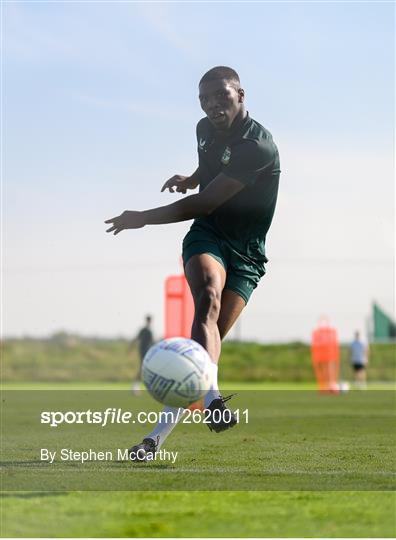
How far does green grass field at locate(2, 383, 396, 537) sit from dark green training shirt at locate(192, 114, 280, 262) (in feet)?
6.22

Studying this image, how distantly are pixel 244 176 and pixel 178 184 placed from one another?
1213 mm

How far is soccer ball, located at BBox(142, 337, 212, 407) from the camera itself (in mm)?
7324

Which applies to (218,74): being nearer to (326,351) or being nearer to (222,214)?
(222,214)

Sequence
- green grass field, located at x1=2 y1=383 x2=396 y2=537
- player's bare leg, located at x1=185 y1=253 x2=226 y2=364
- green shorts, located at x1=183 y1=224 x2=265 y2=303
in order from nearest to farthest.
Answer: green grass field, located at x1=2 y1=383 x2=396 y2=537, player's bare leg, located at x1=185 y1=253 x2=226 y2=364, green shorts, located at x1=183 y1=224 x2=265 y2=303

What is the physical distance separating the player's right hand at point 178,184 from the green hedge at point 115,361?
1487 inches

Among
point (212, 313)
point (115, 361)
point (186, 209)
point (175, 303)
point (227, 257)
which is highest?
point (186, 209)

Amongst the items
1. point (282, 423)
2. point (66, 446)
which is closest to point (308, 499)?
point (66, 446)

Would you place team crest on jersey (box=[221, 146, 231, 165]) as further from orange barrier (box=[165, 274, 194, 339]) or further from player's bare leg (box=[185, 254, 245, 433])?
orange barrier (box=[165, 274, 194, 339])

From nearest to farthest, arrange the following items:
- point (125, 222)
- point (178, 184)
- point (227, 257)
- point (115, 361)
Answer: point (125, 222), point (227, 257), point (178, 184), point (115, 361)

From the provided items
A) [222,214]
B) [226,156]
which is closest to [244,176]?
[226,156]

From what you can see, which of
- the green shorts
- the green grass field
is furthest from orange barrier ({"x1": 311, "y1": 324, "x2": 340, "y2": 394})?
the green shorts

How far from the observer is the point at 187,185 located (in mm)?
9391

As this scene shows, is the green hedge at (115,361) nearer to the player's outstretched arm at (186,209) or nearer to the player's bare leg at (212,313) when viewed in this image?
the player's bare leg at (212,313)

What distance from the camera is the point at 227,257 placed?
882cm
